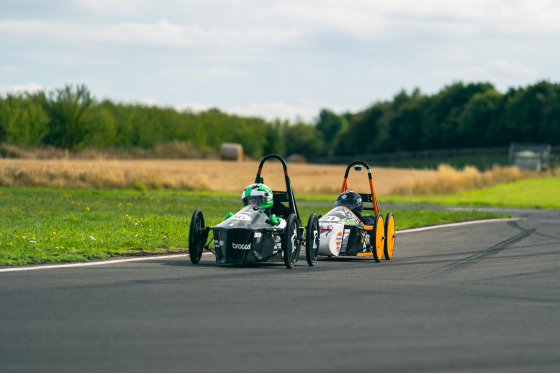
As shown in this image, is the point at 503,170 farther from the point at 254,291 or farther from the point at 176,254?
the point at 254,291

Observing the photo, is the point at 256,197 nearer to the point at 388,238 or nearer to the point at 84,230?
the point at 388,238

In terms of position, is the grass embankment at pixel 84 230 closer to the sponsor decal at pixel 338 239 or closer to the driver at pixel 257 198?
the driver at pixel 257 198

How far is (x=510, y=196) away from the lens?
1903 inches

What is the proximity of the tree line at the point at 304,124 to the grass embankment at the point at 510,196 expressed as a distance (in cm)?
2404

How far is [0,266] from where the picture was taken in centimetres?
1306

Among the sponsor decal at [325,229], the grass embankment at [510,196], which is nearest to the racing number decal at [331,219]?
the sponsor decal at [325,229]

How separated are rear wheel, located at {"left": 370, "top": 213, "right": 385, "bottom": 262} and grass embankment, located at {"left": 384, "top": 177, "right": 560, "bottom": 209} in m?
27.0

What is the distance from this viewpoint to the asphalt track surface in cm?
706

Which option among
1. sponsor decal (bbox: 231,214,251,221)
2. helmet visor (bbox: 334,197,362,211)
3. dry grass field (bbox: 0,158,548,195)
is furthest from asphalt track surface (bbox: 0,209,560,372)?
dry grass field (bbox: 0,158,548,195)

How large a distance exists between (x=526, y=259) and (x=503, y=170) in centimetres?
4347

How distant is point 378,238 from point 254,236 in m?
3.00

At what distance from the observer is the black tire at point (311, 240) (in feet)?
46.0

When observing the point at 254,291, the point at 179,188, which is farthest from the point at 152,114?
the point at 254,291

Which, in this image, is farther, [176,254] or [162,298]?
[176,254]
